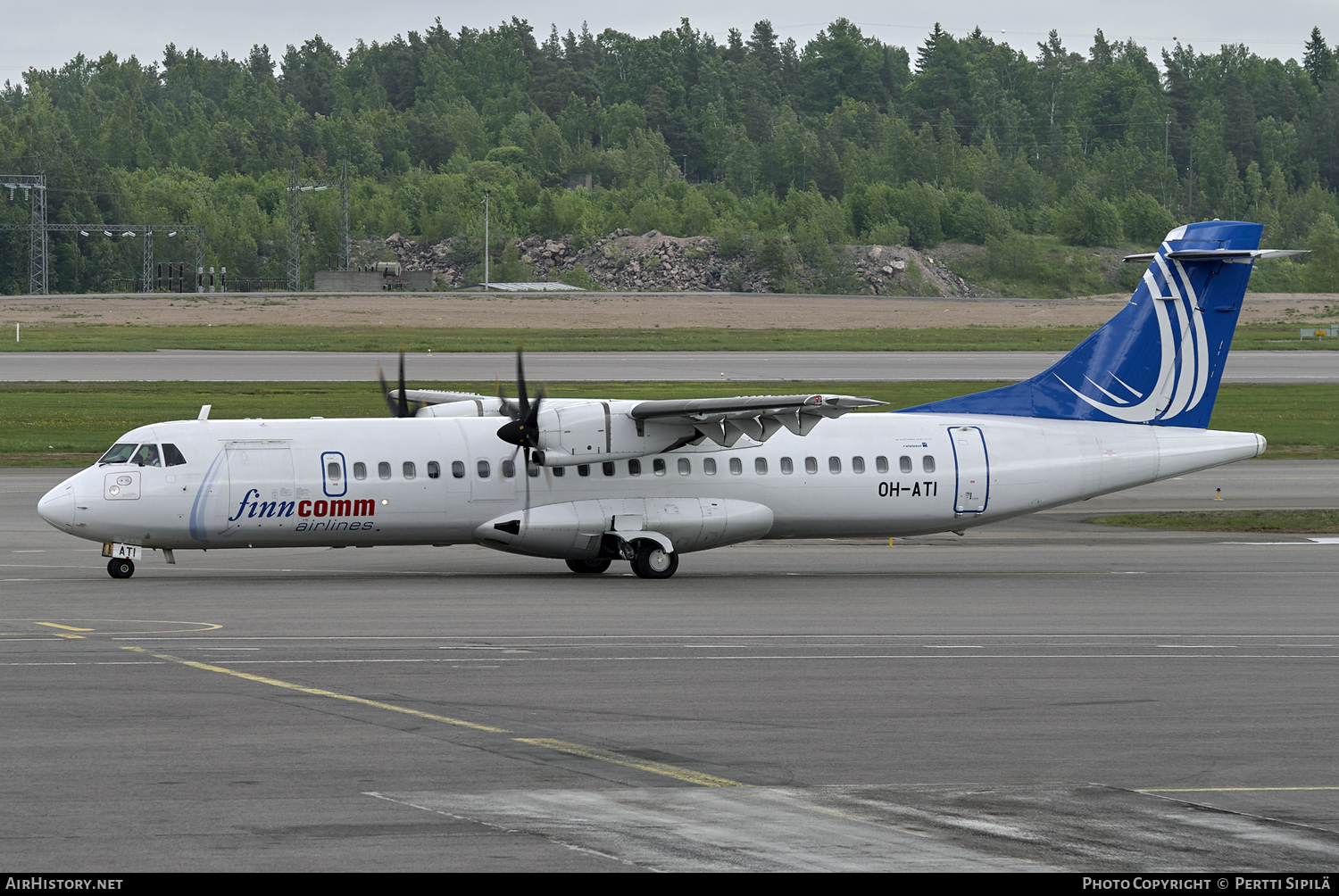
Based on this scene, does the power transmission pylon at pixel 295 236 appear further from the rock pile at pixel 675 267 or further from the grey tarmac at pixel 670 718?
the grey tarmac at pixel 670 718

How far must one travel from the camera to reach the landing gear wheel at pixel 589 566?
27.8m

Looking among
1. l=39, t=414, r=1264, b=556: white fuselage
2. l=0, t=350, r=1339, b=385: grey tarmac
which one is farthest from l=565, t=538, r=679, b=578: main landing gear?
l=0, t=350, r=1339, b=385: grey tarmac

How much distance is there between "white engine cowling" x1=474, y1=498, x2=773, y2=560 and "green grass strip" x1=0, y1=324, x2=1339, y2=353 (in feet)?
187

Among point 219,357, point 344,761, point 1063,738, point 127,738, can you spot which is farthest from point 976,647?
point 219,357

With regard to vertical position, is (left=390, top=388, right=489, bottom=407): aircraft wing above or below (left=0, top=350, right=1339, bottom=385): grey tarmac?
below

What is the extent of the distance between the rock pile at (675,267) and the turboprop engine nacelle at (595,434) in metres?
126

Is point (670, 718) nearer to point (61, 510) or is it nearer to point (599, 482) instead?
point (599, 482)

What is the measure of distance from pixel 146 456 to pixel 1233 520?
23485 mm

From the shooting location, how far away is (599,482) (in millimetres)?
27078

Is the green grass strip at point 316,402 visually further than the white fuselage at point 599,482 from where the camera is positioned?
Yes

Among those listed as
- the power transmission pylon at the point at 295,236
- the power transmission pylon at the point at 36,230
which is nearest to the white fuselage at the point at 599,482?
the power transmission pylon at the point at 36,230

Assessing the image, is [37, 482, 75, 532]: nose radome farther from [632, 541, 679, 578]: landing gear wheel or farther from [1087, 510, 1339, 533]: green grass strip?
[1087, 510, 1339, 533]: green grass strip

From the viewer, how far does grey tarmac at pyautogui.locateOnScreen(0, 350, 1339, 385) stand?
66750 millimetres
